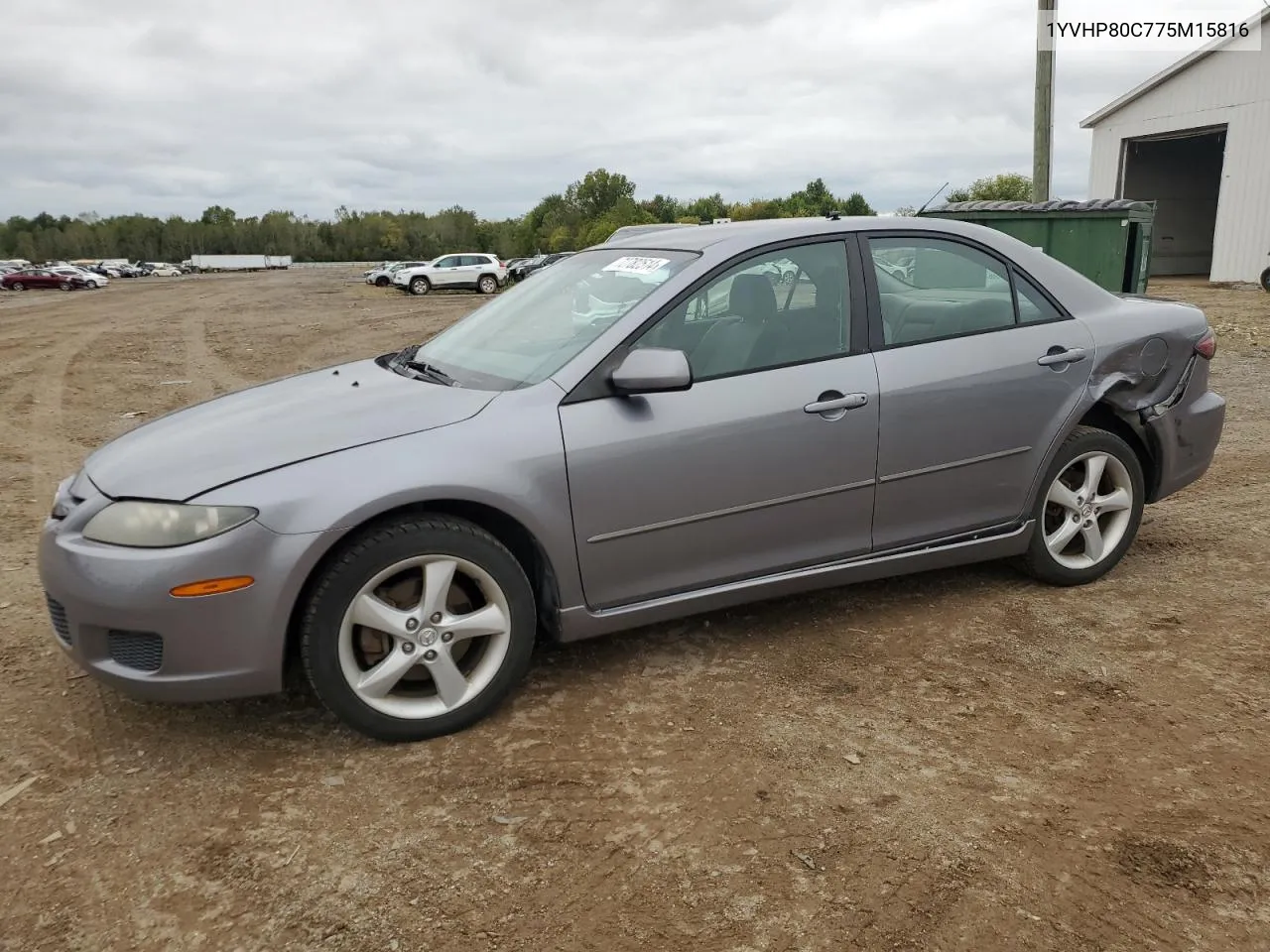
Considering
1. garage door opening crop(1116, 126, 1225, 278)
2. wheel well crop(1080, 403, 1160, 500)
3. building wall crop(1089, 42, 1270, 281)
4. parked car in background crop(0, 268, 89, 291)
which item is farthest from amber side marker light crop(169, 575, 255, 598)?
parked car in background crop(0, 268, 89, 291)

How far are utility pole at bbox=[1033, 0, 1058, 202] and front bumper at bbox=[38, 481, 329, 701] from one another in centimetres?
1339

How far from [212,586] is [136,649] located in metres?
0.34

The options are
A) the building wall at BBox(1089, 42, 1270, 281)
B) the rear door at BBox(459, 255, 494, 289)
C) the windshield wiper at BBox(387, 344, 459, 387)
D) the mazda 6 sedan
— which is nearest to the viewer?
the mazda 6 sedan

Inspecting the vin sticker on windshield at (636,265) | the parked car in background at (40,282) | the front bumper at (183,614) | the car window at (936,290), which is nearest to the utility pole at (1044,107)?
the car window at (936,290)

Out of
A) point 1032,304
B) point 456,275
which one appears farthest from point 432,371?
point 456,275

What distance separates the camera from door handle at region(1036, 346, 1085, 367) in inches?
155

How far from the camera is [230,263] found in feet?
368

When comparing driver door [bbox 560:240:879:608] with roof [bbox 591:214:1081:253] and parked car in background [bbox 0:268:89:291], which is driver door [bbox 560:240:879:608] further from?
parked car in background [bbox 0:268:89:291]

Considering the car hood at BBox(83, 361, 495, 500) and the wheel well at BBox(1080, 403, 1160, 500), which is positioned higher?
the car hood at BBox(83, 361, 495, 500)

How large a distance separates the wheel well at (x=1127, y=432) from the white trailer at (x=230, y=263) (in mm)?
115109

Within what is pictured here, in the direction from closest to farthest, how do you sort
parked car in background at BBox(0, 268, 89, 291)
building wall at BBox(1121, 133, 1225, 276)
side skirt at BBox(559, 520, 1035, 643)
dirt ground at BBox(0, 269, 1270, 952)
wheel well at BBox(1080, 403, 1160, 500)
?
dirt ground at BBox(0, 269, 1270, 952) → side skirt at BBox(559, 520, 1035, 643) → wheel well at BBox(1080, 403, 1160, 500) → building wall at BBox(1121, 133, 1225, 276) → parked car in background at BBox(0, 268, 89, 291)

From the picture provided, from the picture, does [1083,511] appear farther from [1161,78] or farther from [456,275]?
[456,275]

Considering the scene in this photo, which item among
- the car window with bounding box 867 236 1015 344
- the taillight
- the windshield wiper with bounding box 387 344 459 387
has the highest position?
the car window with bounding box 867 236 1015 344

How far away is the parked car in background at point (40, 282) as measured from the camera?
169 feet
